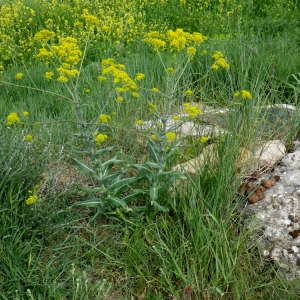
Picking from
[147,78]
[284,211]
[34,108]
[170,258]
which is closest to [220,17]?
[147,78]

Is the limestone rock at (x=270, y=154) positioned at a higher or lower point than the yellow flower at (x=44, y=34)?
lower

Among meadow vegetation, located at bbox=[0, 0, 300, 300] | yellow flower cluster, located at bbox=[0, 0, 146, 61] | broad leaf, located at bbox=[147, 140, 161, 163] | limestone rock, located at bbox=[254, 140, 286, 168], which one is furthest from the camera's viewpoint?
yellow flower cluster, located at bbox=[0, 0, 146, 61]

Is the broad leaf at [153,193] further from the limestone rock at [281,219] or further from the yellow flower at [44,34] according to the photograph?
the yellow flower at [44,34]

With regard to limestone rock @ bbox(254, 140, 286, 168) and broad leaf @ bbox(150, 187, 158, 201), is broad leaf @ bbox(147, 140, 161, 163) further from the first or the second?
limestone rock @ bbox(254, 140, 286, 168)

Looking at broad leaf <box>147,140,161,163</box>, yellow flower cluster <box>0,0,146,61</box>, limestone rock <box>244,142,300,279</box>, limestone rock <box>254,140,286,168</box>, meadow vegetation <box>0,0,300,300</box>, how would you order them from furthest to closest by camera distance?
yellow flower cluster <box>0,0,146,61</box>
limestone rock <box>254,140,286,168</box>
broad leaf <box>147,140,161,163</box>
limestone rock <box>244,142,300,279</box>
meadow vegetation <box>0,0,300,300</box>

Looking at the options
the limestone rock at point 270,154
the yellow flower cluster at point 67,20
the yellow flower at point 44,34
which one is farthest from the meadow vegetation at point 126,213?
the yellow flower cluster at point 67,20

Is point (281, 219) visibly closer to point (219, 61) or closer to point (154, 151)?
point (154, 151)

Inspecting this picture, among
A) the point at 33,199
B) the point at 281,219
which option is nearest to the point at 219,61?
the point at 281,219

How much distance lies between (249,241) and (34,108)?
2.23 metres

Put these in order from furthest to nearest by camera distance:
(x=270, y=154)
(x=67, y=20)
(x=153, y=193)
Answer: (x=67, y=20) < (x=270, y=154) < (x=153, y=193)

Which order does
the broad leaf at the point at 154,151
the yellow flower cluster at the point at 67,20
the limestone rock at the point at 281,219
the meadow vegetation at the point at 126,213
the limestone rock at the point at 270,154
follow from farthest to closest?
the yellow flower cluster at the point at 67,20 < the limestone rock at the point at 270,154 < the broad leaf at the point at 154,151 < the limestone rock at the point at 281,219 < the meadow vegetation at the point at 126,213

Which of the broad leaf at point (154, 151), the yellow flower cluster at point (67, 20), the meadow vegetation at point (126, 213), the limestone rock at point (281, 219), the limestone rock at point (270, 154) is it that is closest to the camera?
the meadow vegetation at point (126, 213)

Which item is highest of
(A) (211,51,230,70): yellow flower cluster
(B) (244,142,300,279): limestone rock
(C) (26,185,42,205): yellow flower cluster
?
(A) (211,51,230,70): yellow flower cluster

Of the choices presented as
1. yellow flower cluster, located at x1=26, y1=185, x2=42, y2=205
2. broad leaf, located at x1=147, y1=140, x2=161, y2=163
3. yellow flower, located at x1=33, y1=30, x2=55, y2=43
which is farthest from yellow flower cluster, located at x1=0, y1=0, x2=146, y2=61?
yellow flower cluster, located at x1=26, y1=185, x2=42, y2=205
